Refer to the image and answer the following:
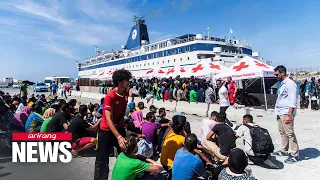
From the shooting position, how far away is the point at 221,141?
188 inches

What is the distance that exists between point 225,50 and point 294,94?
97.8 ft

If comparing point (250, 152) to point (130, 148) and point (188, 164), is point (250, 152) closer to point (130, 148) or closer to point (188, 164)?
point (188, 164)

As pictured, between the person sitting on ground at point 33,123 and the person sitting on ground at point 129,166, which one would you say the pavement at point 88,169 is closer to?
the person sitting on ground at point 33,123

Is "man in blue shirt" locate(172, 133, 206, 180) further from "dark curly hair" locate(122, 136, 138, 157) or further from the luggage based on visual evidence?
the luggage

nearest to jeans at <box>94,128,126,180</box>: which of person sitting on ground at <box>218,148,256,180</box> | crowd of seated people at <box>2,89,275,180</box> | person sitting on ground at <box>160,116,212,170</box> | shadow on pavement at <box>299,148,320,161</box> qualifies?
crowd of seated people at <box>2,89,275,180</box>

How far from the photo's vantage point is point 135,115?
282 inches

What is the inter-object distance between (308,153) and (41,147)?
6.27 metres

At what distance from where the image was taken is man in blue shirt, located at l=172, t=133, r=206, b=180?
3367mm

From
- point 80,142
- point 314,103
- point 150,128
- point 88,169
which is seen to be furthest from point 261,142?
point 314,103

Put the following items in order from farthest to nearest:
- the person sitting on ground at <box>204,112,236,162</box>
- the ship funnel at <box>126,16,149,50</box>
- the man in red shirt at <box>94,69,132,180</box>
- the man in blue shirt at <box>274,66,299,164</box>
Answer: the ship funnel at <box>126,16,149,50</box> < the man in blue shirt at <box>274,66,299,164</box> < the person sitting on ground at <box>204,112,236,162</box> < the man in red shirt at <box>94,69,132,180</box>

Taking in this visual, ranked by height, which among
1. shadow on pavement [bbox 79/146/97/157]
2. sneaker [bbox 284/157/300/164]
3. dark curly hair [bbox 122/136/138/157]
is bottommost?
shadow on pavement [bbox 79/146/97/157]

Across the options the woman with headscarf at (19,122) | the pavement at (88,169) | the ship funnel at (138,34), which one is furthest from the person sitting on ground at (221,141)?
the ship funnel at (138,34)

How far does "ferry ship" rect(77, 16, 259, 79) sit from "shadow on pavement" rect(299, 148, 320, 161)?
67.5ft

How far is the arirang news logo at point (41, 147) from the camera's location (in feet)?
19.3
